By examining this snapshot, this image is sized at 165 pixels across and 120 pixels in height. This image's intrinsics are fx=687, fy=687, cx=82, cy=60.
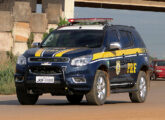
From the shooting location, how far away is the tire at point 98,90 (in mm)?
16562

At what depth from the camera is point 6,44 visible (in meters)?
46.1

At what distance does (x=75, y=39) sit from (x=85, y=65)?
1.65 metres

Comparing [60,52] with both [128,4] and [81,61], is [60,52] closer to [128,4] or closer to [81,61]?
[81,61]

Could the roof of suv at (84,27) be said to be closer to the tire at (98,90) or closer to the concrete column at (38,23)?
the tire at (98,90)

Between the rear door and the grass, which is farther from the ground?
the rear door

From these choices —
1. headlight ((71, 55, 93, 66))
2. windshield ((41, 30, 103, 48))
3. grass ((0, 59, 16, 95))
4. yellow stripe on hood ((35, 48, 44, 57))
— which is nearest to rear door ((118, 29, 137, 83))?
windshield ((41, 30, 103, 48))

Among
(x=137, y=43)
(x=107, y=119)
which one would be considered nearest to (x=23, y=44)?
(x=137, y=43)

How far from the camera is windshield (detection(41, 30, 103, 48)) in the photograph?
694 inches

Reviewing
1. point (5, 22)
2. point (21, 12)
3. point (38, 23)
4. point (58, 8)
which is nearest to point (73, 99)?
point (5, 22)

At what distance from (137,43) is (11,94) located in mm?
6336

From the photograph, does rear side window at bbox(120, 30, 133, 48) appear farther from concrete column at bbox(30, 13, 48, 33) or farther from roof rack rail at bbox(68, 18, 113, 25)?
concrete column at bbox(30, 13, 48, 33)

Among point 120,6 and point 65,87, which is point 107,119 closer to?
point 65,87

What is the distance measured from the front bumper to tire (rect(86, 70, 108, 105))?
0.14m

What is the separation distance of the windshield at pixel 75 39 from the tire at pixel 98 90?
0.91 m
